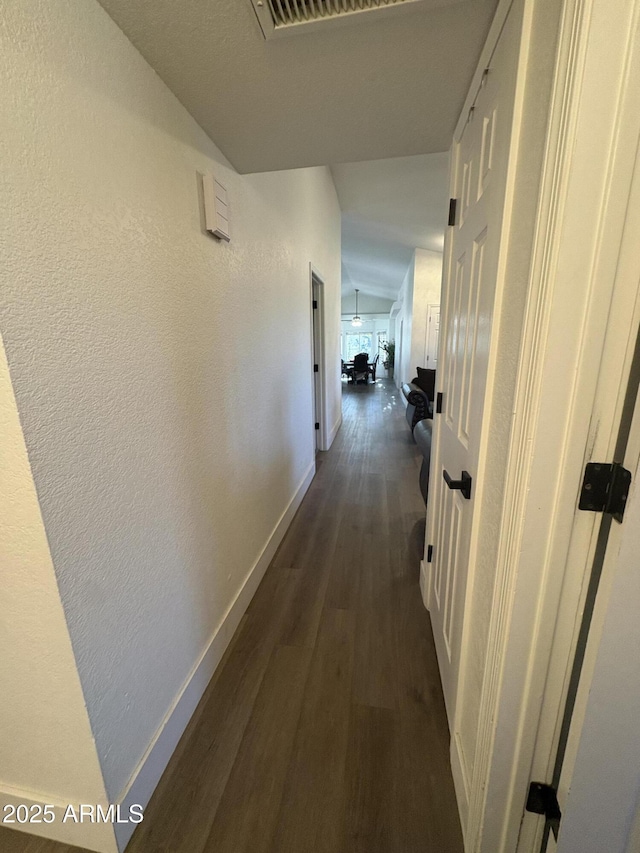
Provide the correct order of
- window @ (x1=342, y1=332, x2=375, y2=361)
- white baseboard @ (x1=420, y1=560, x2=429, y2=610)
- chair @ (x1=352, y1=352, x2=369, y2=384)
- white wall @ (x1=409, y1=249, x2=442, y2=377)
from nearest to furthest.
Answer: white baseboard @ (x1=420, y1=560, x2=429, y2=610), white wall @ (x1=409, y1=249, x2=442, y2=377), chair @ (x1=352, y1=352, x2=369, y2=384), window @ (x1=342, y1=332, x2=375, y2=361)

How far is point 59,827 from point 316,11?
2290mm

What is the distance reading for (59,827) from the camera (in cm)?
96

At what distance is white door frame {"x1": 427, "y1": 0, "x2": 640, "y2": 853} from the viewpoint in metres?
0.54

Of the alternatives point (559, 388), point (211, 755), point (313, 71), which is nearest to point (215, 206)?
point (313, 71)

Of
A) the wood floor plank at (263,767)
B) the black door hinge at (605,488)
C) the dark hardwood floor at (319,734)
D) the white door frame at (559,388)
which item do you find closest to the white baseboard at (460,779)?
the dark hardwood floor at (319,734)

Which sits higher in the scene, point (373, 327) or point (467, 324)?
point (373, 327)

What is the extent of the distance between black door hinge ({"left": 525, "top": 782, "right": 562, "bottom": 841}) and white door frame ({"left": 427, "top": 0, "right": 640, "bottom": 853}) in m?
0.02

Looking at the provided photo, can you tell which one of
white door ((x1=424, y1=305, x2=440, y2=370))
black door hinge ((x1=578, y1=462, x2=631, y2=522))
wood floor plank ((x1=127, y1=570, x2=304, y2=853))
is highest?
white door ((x1=424, y1=305, x2=440, y2=370))

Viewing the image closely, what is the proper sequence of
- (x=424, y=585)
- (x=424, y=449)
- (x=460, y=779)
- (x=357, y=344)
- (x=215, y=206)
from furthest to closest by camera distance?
(x=357, y=344) < (x=424, y=449) < (x=424, y=585) < (x=215, y=206) < (x=460, y=779)

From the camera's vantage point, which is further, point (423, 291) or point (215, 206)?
point (423, 291)

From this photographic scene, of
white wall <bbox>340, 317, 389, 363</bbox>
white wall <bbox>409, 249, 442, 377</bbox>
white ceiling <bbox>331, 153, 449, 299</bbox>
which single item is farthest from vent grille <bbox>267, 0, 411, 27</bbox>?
white wall <bbox>340, 317, 389, 363</bbox>

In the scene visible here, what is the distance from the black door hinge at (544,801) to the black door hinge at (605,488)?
2.40ft

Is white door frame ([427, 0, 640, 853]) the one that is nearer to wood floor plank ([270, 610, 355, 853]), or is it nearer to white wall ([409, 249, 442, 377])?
wood floor plank ([270, 610, 355, 853])

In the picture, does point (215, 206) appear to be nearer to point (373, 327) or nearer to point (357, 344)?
point (373, 327)
